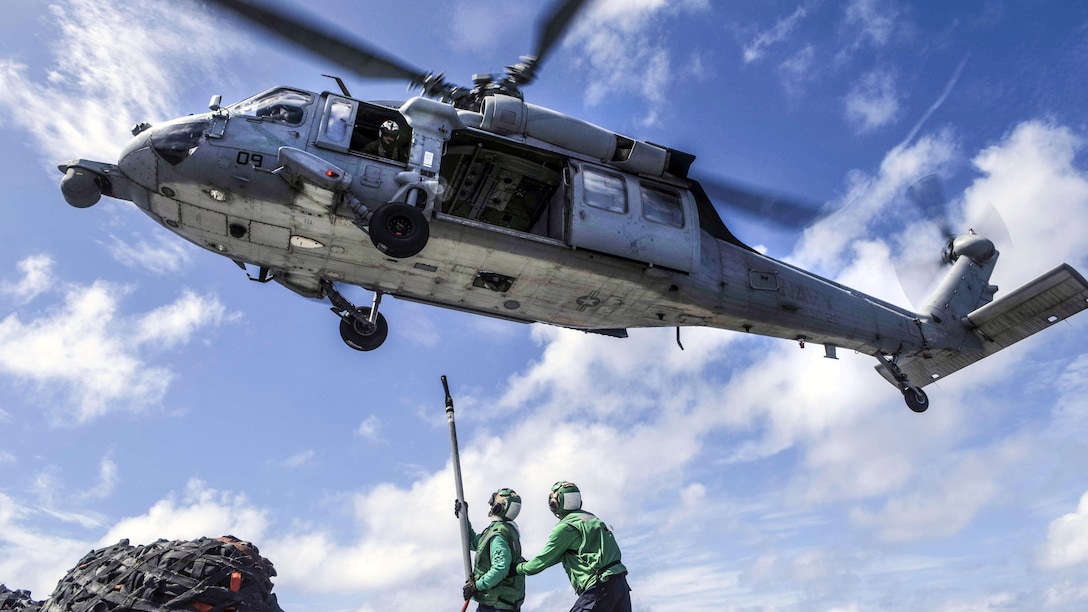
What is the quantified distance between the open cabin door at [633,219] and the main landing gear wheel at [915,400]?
600cm

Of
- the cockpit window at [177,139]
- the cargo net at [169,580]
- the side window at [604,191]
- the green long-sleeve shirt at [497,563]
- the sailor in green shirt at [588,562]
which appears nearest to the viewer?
the cargo net at [169,580]

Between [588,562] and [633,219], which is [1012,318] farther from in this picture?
[588,562]

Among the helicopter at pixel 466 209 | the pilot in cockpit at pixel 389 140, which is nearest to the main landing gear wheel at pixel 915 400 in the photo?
the helicopter at pixel 466 209

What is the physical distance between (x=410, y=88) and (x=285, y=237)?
283cm

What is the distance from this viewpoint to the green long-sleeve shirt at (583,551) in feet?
18.6

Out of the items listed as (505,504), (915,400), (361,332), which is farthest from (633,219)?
(915,400)

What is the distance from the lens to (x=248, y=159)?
9.72m

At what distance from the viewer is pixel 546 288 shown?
37.7 feet

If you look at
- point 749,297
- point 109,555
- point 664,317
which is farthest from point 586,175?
point 109,555

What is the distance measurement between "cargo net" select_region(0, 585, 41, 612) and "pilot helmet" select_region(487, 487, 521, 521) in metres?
3.43

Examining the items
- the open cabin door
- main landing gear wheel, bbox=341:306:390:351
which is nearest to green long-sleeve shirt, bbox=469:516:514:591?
the open cabin door

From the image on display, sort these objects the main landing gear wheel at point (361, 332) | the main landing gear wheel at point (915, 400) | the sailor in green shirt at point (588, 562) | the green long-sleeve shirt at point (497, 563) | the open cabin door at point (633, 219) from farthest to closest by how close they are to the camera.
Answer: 1. the main landing gear wheel at point (915, 400)
2. the main landing gear wheel at point (361, 332)
3. the open cabin door at point (633, 219)
4. the green long-sleeve shirt at point (497, 563)
5. the sailor in green shirt at point (588, 562)

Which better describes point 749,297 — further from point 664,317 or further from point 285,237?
point 285,237

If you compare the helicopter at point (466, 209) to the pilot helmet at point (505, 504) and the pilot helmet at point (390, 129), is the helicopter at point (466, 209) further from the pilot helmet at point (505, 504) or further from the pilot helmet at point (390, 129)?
the pilot helmet at point (505, 504)
